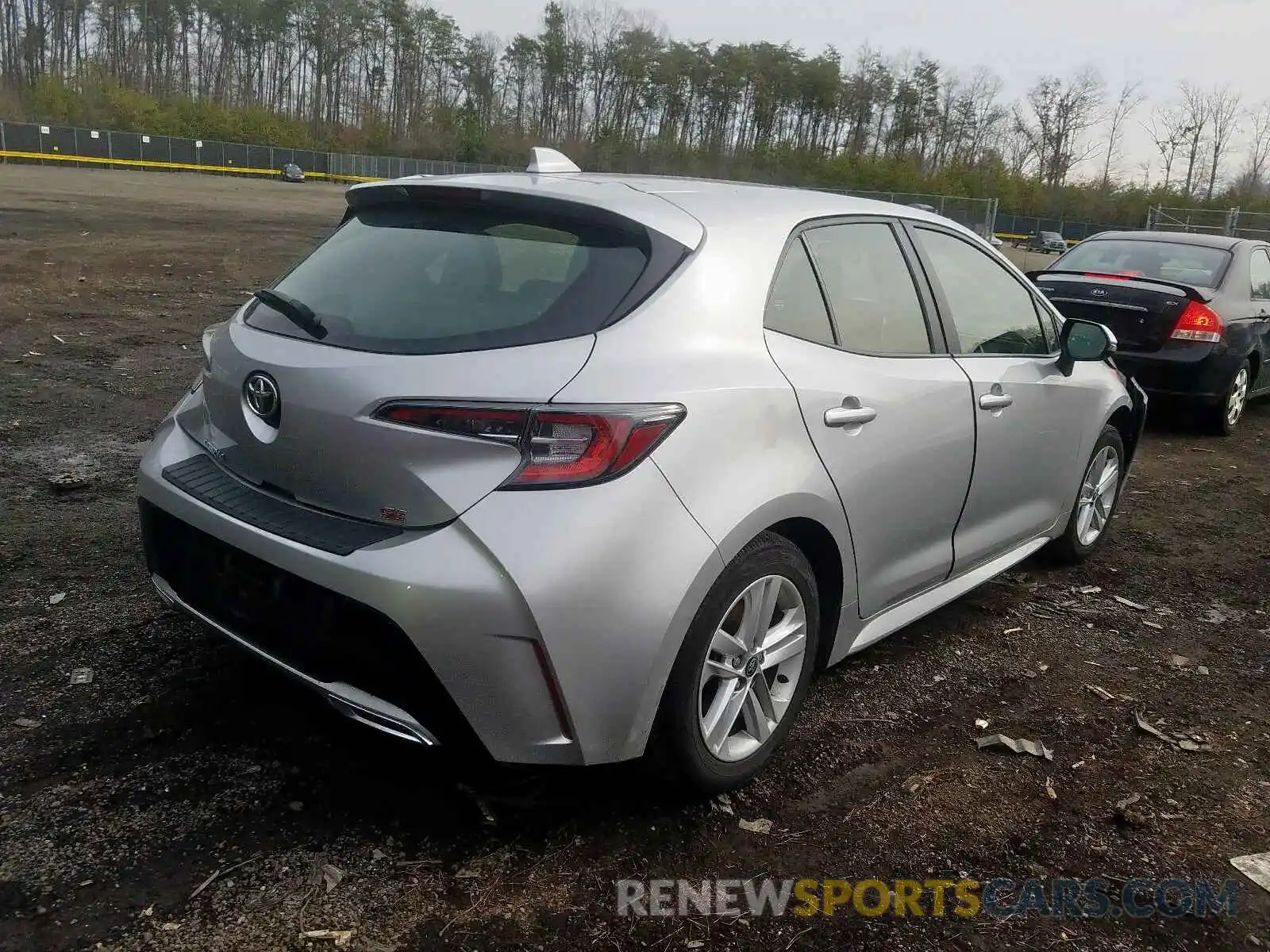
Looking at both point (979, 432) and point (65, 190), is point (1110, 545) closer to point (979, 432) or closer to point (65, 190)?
point (979, 432)

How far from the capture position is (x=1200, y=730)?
11.6 ft

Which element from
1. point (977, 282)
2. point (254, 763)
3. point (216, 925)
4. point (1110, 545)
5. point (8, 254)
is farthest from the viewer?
point (8, 254)

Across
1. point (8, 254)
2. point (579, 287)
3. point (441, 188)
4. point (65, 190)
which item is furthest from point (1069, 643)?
point (65, 190)

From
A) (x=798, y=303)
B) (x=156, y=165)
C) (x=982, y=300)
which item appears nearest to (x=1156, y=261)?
(x=982, y=300)

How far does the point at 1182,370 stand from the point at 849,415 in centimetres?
623

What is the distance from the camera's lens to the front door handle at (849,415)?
296 cm

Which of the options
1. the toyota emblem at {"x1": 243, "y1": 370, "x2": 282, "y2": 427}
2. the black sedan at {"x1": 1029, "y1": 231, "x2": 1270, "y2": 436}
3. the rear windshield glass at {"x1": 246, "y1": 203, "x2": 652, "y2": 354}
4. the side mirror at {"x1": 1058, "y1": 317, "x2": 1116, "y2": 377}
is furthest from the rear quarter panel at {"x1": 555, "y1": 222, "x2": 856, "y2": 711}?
the black sedan at {"x1": 1029, "y1": 231, "x2": 1270, "y2": 436}

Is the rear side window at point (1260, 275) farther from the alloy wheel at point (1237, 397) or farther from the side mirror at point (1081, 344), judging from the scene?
the side mirror at point (1081, 344)

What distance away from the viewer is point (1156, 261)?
8.80m

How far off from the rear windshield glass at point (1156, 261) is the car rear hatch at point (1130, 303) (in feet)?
0.95

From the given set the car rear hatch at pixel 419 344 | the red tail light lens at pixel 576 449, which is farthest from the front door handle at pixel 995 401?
the red tail light lens at pixel 576 449

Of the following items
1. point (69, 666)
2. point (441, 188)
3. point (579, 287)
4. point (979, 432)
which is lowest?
point (69, 666)

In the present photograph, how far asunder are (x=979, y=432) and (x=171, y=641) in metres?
2.91

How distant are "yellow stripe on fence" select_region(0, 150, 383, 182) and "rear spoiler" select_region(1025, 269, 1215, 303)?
4735 cm
